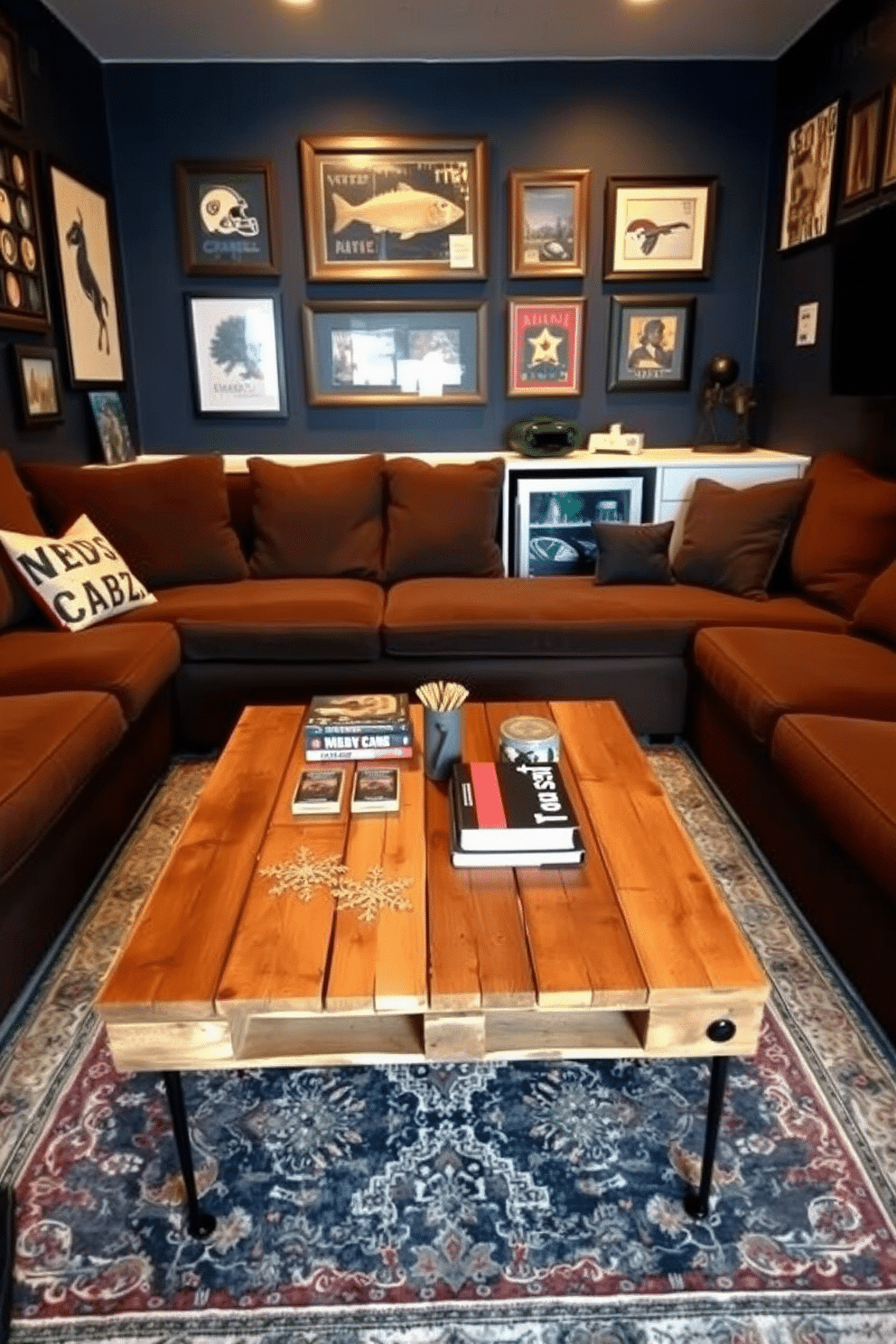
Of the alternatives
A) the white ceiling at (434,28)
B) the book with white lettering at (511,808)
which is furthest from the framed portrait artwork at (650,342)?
the book with white lettering at (511,808)

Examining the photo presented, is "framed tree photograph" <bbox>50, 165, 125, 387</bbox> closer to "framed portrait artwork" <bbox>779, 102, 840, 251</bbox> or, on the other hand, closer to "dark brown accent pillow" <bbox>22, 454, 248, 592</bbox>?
"dark brown accent pillow" <bbox>22, 454, 248, 592</bbox>

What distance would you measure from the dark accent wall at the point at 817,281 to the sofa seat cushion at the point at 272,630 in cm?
181

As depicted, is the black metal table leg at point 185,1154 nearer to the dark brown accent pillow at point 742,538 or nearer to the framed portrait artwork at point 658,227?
the dark brown accent pillow at point 742,538

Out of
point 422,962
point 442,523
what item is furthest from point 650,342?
point 422,962

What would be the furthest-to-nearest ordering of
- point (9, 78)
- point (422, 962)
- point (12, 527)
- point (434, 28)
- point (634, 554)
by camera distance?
point (434, 28) → point (634, 554) → point (9, 78) → point (12, 527) → point (422, 962)

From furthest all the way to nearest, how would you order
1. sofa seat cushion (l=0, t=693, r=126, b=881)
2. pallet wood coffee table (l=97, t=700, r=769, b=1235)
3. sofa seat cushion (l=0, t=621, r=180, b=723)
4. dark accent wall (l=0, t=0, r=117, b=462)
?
dark accent wall (l=0, t=0, r=117, b=462), sofa seat cushion (l=0, t=621, r=180, b=723), sofa seat cushion (l=0, t=693, r=126, b=881), pallet wood coffee table (l=97, t=700, r=769, b=1235)

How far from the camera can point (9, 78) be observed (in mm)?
2816

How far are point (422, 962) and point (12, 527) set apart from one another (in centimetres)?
209

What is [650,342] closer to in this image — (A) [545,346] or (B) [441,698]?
(A) [545,346]

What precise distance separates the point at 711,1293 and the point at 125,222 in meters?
4.12

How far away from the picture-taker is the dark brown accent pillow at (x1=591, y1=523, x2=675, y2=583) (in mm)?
3061

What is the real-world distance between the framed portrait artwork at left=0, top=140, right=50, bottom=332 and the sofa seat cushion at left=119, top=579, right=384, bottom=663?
1.17 metres

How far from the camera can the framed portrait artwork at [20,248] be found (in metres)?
2.82

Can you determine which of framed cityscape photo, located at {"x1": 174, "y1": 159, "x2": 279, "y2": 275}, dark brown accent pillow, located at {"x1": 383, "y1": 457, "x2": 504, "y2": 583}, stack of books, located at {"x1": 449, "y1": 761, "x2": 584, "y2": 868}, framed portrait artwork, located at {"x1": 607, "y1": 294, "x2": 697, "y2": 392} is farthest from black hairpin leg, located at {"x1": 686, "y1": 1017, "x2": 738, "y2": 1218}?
framed cityscape photo, located at {"x1": 174, "y1": 159, "x2": 279, "y2": 275}
